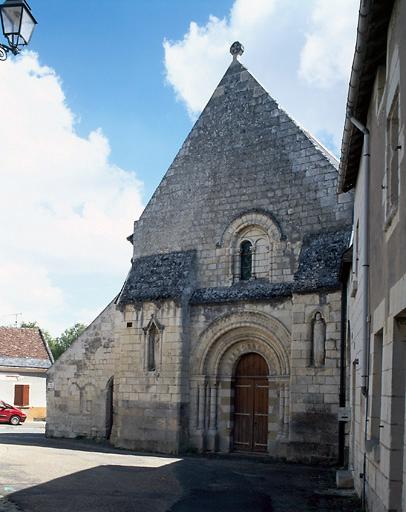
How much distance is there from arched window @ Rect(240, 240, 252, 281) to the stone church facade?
0.04m

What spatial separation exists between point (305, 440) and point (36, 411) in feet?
82.1

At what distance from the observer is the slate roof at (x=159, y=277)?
58.2 feet

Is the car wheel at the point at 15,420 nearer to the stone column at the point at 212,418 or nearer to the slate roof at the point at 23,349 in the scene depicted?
the slate roof at the point at 23,349

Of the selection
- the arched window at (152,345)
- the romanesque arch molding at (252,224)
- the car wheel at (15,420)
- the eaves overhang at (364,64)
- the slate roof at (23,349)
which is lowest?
the car wheel at (15,420)

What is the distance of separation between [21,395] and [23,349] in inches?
133

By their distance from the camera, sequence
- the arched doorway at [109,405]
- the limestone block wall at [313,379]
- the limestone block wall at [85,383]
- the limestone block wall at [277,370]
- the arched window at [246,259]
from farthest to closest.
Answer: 1. the limestone block wall at [85,383]
2. the arched doorway at [109,405]
3. the arched window at [246,259]
4. the limestone block wall at [277,370]
5. the limestone block wall at [313,379]

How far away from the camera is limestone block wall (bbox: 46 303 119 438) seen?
68.1 ft

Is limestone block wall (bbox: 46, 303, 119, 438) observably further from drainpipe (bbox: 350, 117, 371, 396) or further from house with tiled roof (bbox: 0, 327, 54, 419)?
house with tiled roof (bbox: 0, 327, 54, 419)

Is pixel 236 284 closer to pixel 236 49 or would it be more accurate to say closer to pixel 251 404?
pixel 251 404

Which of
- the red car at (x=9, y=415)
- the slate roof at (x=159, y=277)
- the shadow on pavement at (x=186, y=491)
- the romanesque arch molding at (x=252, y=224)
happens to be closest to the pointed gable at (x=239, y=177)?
the romanesque arch molding at (x=252, y=224)

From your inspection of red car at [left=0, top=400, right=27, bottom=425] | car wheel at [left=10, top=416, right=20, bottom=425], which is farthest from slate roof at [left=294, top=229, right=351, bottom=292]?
car wheel at [left=10, top=416, right=20, bottom=425]

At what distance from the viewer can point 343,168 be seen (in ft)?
38.1

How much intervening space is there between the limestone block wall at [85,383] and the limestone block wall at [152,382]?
224 cm

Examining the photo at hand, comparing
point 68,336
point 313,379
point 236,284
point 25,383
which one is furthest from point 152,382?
point 68,336
